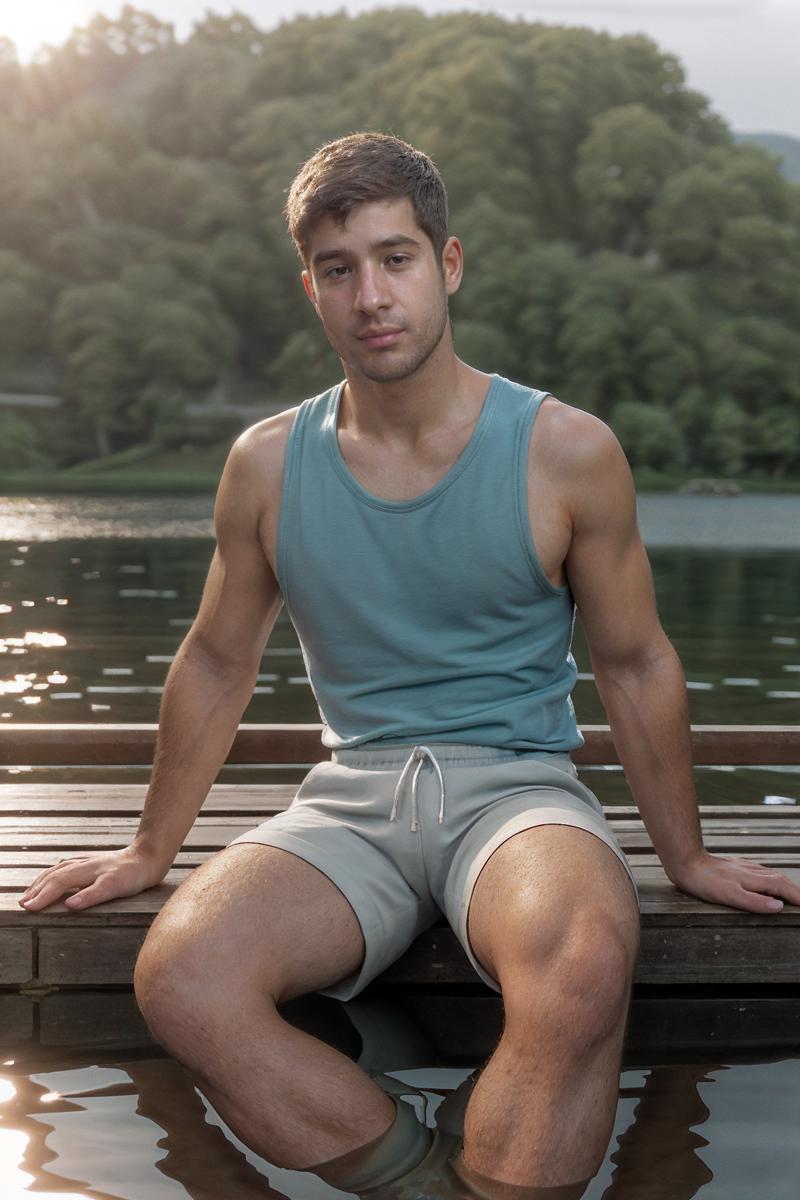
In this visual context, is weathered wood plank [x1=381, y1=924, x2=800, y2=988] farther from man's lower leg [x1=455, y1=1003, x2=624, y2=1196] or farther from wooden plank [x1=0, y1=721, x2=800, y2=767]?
wooden plank [x1=0, y1=721, x2=800, y2=767]

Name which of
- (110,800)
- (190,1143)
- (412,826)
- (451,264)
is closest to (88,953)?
(190,1143)

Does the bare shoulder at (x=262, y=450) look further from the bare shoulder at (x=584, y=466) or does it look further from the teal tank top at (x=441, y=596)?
the bare shoulder at (x=584, y=466)

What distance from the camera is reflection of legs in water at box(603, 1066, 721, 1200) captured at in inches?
94.4

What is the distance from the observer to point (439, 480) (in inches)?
104

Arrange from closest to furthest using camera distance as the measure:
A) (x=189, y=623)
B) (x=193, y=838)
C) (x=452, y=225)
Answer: (x=193, y=838) < (x=189, y=623) < (x=452, y=225)

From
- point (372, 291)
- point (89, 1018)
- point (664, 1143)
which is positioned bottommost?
point (664, 1143)

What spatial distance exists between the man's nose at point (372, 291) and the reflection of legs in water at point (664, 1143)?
1351 mm

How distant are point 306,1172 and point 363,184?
4.83 feet

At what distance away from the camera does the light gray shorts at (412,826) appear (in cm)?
253

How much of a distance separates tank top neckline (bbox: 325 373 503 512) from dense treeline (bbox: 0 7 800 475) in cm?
4781

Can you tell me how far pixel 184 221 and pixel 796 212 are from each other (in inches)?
893

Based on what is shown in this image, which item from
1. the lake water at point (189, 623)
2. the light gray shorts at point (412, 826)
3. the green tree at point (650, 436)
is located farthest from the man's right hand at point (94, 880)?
the green tree at point (650, 436)

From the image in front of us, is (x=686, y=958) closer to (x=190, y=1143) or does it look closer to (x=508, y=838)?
(x=508, y=838)

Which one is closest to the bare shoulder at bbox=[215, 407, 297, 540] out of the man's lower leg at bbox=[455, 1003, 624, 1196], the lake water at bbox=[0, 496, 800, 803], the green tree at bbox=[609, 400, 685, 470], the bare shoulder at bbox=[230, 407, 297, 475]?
the bare shoulder at bbox=[230, 407, 297, 475]
